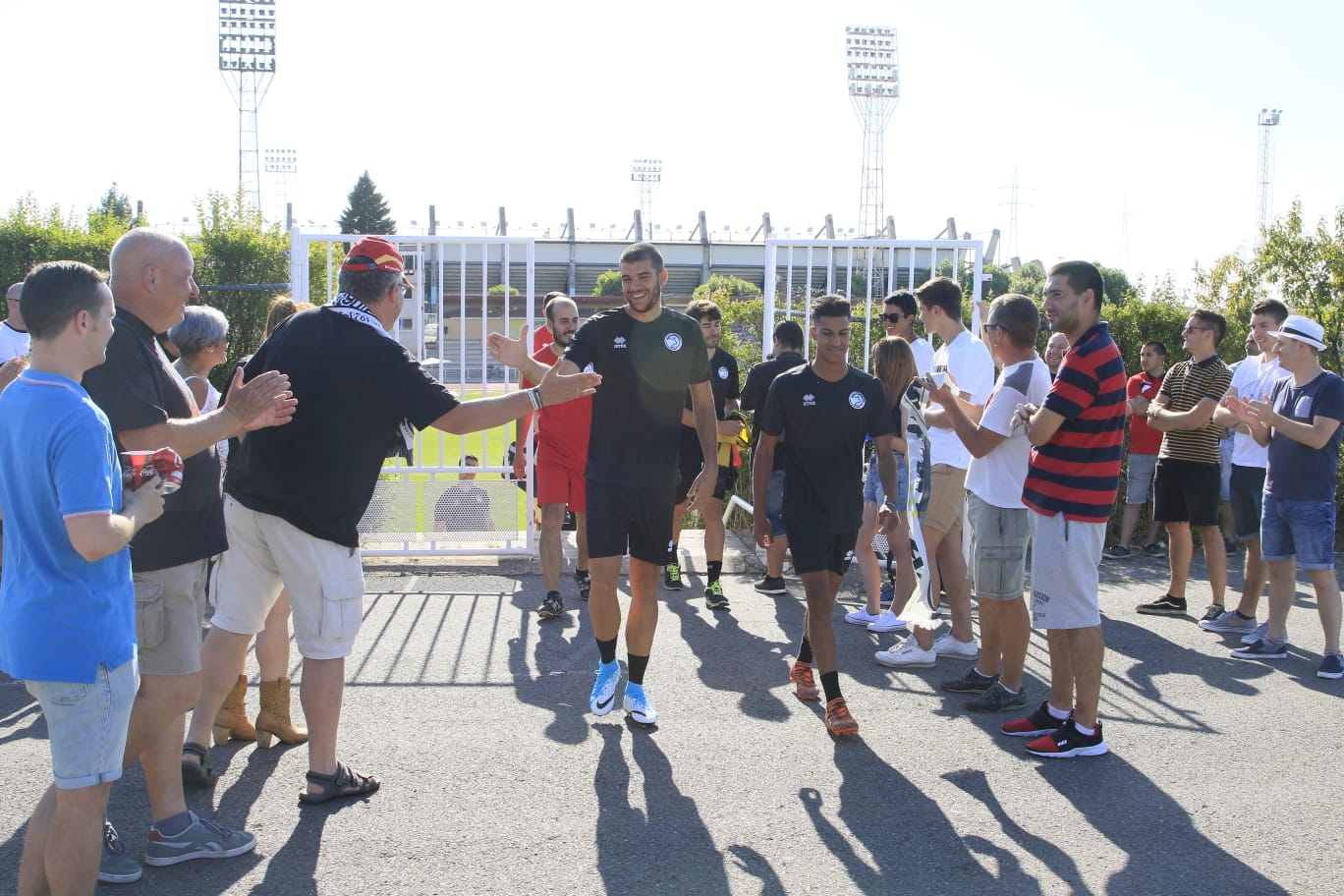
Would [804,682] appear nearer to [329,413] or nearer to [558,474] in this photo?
[558,474]

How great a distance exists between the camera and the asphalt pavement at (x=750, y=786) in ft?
11.4

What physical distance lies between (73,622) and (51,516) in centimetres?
28

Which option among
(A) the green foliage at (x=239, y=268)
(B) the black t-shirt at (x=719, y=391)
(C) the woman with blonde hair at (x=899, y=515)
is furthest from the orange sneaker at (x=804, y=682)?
(A) the green foliage at (x=239, y=268)

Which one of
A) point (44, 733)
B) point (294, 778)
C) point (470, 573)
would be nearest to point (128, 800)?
point (294, 778)

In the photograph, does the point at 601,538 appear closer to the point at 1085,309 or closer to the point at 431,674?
the point at 431,674

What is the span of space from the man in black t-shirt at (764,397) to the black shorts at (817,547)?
2.10 metres

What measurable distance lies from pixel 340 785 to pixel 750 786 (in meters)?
1.59

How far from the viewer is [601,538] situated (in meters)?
4.84

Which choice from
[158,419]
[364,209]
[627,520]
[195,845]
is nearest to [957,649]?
[627,520]

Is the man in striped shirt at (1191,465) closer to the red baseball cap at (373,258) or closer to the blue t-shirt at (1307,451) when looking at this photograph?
the blue t-shirt at (1307,451)

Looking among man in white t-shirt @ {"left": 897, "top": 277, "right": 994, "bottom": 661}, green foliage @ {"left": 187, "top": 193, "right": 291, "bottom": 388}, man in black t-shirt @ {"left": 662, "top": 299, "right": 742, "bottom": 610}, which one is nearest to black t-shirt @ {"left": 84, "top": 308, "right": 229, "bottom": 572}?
man in white t-shirt @ {"left": 897, "top": 277, "right": 994, "bottom": 661}

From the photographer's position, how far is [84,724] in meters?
2.74

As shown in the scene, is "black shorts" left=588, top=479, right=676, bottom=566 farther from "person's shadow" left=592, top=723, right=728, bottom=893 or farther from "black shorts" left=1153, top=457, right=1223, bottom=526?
"black shorts" left=1153, top=457, right=1223, bottom=526

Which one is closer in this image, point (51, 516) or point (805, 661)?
point (51, 516)
